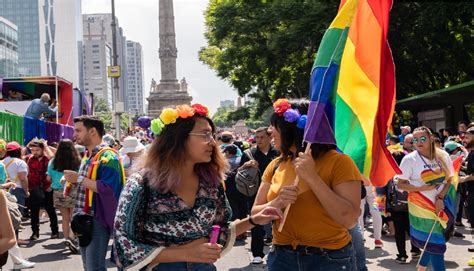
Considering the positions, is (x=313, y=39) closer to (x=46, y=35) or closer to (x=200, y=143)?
(x=200, y=143)

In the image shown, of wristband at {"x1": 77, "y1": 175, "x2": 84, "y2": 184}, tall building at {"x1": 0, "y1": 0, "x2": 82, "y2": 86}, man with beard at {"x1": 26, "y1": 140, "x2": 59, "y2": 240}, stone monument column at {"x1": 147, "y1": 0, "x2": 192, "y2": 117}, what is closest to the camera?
wristband at {"x1": 77, "y1": 175, "x2": 84, "y2": 184}

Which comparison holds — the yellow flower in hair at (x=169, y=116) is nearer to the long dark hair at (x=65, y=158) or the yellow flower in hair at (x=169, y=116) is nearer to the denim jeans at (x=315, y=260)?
the denim jeans at (x=315, y=260)

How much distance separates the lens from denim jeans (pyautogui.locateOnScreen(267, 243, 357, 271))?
12.5 ft

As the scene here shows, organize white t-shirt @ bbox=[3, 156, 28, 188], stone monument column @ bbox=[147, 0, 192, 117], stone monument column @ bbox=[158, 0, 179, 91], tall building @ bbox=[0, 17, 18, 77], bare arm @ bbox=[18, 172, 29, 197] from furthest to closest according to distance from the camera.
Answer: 1. tall building @ bbox=[0, 17, 18, 77]
2. stone monument column @ bbox=[147, 0, 192, 117]
3. stone monument column @ bbox=[158, 0, 179, 91]
4. white t-shirt @ bbox=[3, 156, 28, 188]
5. bare arm @ bbox=[18, 172, 29, 197]

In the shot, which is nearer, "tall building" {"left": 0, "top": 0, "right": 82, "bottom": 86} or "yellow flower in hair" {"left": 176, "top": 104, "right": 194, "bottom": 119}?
"yellow flower in hair" {"left": 176, "top": 104, "right": 194, "bottom": 119}

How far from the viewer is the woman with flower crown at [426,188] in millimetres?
6922

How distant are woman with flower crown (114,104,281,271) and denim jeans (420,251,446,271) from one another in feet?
11.6

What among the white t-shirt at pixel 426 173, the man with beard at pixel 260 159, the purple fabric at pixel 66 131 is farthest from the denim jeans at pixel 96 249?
the purple fabric at pixel 66 131

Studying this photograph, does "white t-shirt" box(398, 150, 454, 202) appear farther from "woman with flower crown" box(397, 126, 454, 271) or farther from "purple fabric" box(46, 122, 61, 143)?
"purple fabric" box(46, 122, 61, 143)

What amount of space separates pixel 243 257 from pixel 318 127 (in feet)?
20.5

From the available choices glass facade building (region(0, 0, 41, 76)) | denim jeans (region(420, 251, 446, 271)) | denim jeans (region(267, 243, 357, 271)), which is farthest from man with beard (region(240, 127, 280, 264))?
glass facade building (region(0, 0, 41, 76))

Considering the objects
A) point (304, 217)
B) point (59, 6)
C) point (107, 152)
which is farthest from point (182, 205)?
point (59, 6)

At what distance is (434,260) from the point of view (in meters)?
6.73

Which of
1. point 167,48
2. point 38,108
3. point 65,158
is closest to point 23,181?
point 65,158
